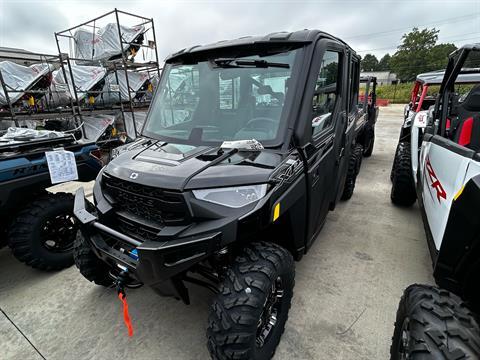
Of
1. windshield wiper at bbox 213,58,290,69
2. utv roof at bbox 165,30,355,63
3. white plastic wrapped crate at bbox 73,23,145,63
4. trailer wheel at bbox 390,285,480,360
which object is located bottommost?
trailer wheel at bbox 390,285,480,360

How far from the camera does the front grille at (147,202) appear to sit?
65.1 inches

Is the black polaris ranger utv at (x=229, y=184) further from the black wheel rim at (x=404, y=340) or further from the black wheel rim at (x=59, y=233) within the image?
the black wheel rim at (x=59, y=233)

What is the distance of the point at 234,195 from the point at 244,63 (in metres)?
1.10

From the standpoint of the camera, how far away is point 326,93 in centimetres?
246

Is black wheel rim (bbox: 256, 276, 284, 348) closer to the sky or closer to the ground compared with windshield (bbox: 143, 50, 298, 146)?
closer to the ground

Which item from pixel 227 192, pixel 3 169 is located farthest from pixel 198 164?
pixel 3 169

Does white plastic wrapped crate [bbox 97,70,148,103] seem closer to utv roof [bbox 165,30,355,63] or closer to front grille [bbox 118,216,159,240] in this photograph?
utv roof [bbox 165,30,355,63]

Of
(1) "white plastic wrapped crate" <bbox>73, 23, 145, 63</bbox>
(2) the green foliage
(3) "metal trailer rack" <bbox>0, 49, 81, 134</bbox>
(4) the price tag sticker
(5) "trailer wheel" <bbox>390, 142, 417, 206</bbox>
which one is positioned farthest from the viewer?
(2) the green foliage

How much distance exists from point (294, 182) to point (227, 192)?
1.77ft

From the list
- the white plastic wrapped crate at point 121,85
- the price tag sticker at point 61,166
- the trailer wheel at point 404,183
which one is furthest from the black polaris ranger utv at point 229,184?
the white plastic wrapped crate at point 121,85

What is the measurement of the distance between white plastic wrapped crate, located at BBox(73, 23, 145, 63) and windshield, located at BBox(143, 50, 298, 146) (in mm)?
8005

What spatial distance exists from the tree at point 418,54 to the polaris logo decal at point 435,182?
218 feet

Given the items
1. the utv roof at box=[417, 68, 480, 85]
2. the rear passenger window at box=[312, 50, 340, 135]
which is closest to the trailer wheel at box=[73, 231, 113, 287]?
the rear passenger window at box=[312, 50, 340, 135]

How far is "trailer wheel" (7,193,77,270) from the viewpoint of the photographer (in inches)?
106
